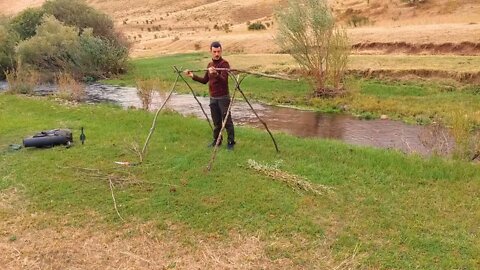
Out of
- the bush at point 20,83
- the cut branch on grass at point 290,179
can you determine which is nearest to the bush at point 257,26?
the bush at point 20,83

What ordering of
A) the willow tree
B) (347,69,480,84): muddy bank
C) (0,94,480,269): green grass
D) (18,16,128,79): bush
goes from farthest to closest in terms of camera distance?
(18,16,128,79): bush, the willow tree, (347,69,480,84): muddy bank, (0,94,480,269): green grass

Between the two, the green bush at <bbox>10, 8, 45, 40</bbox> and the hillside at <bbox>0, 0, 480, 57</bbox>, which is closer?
the hillside at <bbox>0, 0, 480, 57</bbox>

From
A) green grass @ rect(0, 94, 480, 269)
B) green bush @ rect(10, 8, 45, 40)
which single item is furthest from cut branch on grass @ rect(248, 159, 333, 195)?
green bush @ rect(10, 8, 45, 40)

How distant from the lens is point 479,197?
863cm

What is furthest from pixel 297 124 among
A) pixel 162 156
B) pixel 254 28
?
Result: pixel 254 28

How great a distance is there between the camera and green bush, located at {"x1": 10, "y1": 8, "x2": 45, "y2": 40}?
1382 inches

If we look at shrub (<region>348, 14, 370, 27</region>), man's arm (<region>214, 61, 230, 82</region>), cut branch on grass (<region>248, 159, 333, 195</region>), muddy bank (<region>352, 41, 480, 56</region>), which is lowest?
cut branch on grass (<region>248, 159, 333, 195</region>)

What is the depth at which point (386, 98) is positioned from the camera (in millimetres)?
20250

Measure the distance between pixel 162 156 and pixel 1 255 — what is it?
4332mm

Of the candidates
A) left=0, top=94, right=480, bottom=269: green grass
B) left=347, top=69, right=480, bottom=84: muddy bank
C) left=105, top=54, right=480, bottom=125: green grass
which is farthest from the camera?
left=347, top=69, right=480, bottom=84: muddy bank

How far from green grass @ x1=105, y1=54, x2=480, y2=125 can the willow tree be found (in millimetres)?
722

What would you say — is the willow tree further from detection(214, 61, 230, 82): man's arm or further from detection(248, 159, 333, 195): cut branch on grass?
detection(248, 159, 333, 195): cut branch on grass

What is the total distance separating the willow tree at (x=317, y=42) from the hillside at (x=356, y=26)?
6.66m

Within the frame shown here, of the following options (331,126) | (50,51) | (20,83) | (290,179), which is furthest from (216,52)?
(50,51)
